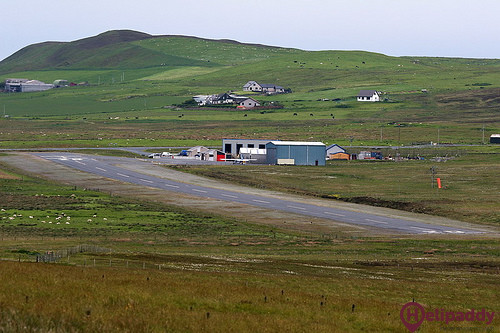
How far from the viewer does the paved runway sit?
308 ft

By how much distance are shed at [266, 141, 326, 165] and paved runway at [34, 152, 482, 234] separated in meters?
37.0

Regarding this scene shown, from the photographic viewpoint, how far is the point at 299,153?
570ft

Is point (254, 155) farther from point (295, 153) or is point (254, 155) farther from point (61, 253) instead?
point (61, 253)

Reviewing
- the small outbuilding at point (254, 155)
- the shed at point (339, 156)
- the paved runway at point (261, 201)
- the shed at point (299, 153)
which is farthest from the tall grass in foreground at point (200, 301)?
the shed at point (339, 156)

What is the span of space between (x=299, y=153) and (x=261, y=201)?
60.9 m

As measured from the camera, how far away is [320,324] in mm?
29656

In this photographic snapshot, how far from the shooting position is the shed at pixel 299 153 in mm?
173750

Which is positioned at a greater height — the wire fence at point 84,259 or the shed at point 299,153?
the shed at point 299,153

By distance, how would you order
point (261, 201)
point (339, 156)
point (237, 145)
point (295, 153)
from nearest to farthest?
point (261, 201)
point (295, 153)
point (339, 156)
point (237, 145)

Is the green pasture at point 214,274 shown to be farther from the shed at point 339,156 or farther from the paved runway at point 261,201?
the shed at point 339,156

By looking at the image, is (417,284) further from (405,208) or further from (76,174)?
(76,174)

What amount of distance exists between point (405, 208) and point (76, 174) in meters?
68.7

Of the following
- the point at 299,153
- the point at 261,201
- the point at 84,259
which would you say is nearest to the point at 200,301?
the point at 84,259

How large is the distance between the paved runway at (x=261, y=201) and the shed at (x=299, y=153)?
37.0m
